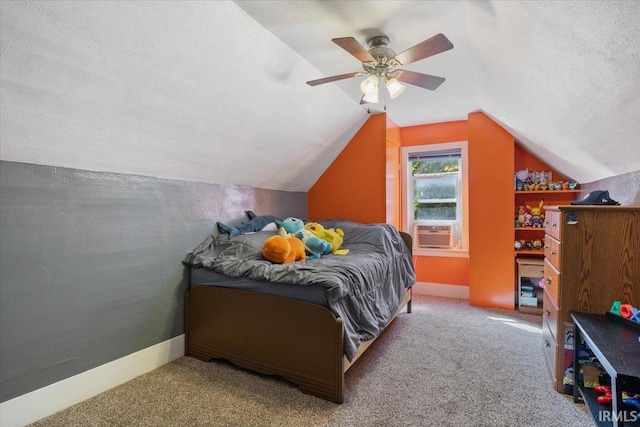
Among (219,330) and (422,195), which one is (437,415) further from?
(422,195)

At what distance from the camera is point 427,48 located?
171 centimetres

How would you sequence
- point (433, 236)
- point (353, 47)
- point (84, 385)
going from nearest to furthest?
point (353, 47) < point (84, 385) < point (433, 236)

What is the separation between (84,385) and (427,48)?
2.73 m

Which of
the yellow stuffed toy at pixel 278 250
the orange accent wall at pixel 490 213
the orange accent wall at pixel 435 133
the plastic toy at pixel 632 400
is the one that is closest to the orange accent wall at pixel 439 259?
the orange accent wall at pixel 435 133

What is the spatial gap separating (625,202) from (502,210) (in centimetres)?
146

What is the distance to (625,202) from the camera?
6.89ft

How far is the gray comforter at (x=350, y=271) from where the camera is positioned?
1940mm

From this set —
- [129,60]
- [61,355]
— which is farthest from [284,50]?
[61,355]

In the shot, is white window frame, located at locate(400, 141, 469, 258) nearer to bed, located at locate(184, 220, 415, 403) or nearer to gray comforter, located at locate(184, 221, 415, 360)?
gray comforter, located at locate(184, 221, 415, 360)

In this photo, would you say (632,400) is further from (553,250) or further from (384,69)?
(384,69)

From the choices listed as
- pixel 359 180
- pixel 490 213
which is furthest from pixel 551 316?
pixel 359 180

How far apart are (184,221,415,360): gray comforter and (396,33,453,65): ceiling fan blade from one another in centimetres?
135

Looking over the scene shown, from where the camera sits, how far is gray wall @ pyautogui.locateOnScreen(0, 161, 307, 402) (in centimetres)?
163

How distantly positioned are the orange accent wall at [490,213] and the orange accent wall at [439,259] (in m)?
0.36
